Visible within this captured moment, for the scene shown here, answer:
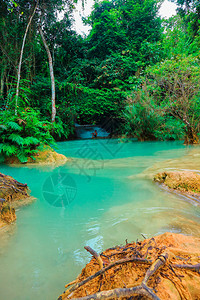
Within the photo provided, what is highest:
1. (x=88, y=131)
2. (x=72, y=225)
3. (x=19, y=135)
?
(x=19, y=135)

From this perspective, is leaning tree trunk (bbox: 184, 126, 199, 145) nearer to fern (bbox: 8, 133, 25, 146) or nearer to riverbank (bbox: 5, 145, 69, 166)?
riverbank (bbox: 5, 145, 69, 166)

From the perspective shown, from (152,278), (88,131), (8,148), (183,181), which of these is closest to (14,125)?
(8,148)

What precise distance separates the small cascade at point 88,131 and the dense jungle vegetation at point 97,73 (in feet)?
3.46

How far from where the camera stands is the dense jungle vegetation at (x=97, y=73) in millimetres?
8484

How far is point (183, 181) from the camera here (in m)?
3.57

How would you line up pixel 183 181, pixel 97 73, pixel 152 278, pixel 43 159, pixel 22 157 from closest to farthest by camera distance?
pixel 152 278 < pixel 183 181 < pixel 22 157 < pixel 43 159 < pixel 97 73

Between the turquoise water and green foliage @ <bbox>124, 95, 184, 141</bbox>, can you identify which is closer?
the turquoise water

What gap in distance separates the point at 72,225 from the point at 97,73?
1770 centimetres

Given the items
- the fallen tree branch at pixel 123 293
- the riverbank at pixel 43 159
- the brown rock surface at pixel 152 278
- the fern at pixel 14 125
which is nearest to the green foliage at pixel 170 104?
the riverbank at pixel 43 159

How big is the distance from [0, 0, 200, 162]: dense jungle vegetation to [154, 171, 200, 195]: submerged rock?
165 inches

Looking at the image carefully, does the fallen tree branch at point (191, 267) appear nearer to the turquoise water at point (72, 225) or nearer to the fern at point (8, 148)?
the turquoise water at point (72, 225)

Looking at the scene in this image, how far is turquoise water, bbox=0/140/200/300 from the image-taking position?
1.52 meters

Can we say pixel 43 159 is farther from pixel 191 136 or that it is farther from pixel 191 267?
pixel 191 136

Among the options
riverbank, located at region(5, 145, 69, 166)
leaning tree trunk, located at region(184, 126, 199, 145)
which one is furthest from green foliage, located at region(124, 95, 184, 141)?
riverbank, located at region(5, 145, 69, 166)
